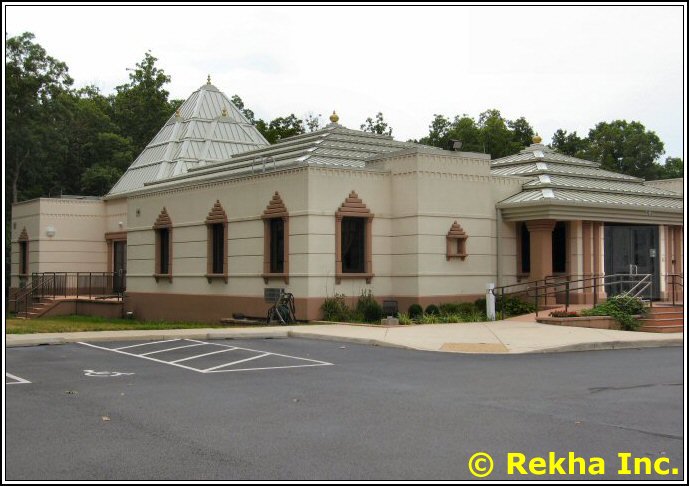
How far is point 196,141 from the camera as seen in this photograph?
129 ft

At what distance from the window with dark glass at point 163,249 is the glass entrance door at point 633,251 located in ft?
51.6

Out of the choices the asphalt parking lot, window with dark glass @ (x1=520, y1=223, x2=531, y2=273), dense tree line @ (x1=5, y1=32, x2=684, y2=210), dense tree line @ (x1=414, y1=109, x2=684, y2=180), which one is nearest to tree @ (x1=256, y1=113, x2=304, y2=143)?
dense tree line @ (x1=5, y1=32, x2=684, y2=210)

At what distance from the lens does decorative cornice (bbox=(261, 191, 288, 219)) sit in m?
25.8

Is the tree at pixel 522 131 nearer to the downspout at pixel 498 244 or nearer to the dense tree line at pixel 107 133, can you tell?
the dense tree line at pixel 107 133

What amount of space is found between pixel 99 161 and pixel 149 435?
49.4 metres

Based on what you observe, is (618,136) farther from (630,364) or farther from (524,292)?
(630,364)

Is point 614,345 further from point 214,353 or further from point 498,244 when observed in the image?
point 498,244

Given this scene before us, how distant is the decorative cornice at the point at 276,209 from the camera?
84.7ft

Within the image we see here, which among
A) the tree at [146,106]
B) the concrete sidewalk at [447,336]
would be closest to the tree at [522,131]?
the tree at [146,106]

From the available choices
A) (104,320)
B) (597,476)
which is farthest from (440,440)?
(104,320)

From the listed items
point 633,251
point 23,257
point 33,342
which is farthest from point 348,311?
point 23,257

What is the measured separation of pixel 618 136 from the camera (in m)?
62.6

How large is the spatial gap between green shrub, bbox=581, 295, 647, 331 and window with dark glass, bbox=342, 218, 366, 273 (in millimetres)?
6807

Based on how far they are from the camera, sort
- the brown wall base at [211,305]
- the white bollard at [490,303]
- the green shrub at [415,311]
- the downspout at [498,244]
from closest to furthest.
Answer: the white bollard at [490,303], the brown wall base at [211,305], the green shrub at [415,311], the downspout at [498,244]
